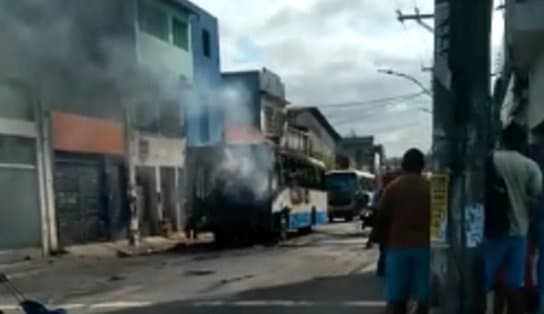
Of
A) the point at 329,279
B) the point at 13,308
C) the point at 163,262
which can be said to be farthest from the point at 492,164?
the point at 163,262

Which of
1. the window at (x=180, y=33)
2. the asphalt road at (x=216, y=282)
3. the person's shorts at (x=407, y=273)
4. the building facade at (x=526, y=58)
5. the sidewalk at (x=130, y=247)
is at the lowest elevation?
the sidewalk at (x=130, y=247)

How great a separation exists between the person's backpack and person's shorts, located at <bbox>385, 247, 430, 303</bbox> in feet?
2.66

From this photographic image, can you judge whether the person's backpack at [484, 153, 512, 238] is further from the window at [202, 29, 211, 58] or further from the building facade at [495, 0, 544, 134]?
the window at [202, 29, 211, 58]

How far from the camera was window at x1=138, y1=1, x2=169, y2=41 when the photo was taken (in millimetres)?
27753

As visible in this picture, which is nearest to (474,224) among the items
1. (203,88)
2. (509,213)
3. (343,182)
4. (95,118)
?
(509,213)

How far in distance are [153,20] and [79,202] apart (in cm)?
763

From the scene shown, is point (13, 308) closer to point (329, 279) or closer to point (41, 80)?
point (329, 279)

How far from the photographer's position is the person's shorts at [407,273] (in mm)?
6340

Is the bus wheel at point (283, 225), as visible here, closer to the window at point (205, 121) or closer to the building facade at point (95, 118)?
the building facade at point (95, 118)

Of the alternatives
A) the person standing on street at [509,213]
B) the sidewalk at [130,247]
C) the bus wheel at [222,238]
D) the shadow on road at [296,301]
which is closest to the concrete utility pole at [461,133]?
the person standing on street at [509,213]

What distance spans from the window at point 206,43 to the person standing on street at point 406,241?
28691mm

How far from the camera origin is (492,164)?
5.01 metres

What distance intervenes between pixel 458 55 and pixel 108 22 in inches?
800

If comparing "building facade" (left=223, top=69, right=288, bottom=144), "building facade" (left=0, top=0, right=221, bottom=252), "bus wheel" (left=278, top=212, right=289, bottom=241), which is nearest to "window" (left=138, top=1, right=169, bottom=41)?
"building facade" (left=0, top=0, right=221, bottom=252)
